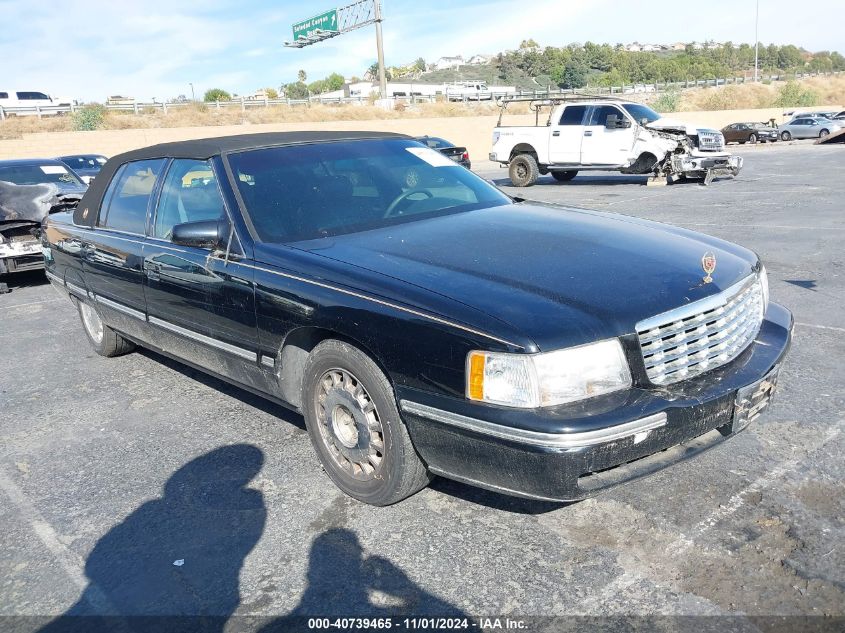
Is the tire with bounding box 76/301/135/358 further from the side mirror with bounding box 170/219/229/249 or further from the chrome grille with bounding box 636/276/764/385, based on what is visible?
the chrome grille with bounding box 636/276/764/385

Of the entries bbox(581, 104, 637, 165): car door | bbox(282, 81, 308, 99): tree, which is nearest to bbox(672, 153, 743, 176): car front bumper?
bbox(581, 104, 637, 165): car door

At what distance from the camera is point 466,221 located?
3.91 meters

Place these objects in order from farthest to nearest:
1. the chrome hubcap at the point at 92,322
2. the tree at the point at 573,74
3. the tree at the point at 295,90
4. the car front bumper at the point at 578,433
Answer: the tree at the point at 295,90
the tree at the point at 573,74
the chrome hubcap at the point at 92,322
the car front bumper at the point at 578,433

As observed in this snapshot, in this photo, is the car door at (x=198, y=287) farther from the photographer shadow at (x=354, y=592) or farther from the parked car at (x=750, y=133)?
the parked car at (x=750, y=133)

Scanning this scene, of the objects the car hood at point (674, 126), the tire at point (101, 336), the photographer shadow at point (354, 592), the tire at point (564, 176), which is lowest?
the photographer shadow at point (354, 592)

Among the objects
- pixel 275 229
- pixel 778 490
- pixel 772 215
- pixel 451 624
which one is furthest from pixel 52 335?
pixel 772 215

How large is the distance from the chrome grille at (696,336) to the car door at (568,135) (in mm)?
14893

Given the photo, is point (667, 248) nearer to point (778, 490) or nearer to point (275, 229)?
point (778, 490)

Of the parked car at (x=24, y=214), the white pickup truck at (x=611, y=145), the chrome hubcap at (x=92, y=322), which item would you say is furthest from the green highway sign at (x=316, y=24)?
the chrome hubcap at (x=92, y=322)

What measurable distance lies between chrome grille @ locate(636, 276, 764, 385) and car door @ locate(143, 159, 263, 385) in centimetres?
187

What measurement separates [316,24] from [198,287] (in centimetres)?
4262

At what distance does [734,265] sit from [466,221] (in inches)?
52.5

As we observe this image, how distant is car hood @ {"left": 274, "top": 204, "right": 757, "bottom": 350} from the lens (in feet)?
8.90

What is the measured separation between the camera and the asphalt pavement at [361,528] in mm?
2631
